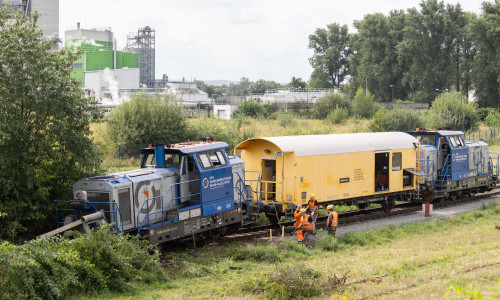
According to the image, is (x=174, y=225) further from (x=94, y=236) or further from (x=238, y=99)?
(x=238, y=99)

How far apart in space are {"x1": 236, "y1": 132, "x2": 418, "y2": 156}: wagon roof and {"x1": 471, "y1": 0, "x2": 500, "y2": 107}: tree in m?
59.8

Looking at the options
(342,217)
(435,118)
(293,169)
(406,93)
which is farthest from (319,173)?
(406,93)

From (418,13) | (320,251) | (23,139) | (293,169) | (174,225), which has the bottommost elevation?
(320,251)

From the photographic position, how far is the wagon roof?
66.6 ft

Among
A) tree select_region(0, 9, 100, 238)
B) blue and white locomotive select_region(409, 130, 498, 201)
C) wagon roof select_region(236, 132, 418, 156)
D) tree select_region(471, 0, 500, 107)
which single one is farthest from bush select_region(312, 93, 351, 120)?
tree select_region(0, 9, 100, 238)

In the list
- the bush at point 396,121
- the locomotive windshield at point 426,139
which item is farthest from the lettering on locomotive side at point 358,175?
the bush at point 396,121

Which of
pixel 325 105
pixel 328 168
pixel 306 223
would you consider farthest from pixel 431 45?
pixel 306 223

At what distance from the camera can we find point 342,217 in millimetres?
23219

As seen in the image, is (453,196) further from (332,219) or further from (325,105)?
(325,105)

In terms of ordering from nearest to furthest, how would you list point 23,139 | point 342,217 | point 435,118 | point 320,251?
1. point 23,139
2. point 320,251
3. point 342,217
4. point 435,118

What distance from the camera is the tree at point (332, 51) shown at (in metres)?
112

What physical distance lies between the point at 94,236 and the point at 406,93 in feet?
300

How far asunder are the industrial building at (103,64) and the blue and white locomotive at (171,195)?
5896 centimetres

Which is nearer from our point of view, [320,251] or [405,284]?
[405,284]
